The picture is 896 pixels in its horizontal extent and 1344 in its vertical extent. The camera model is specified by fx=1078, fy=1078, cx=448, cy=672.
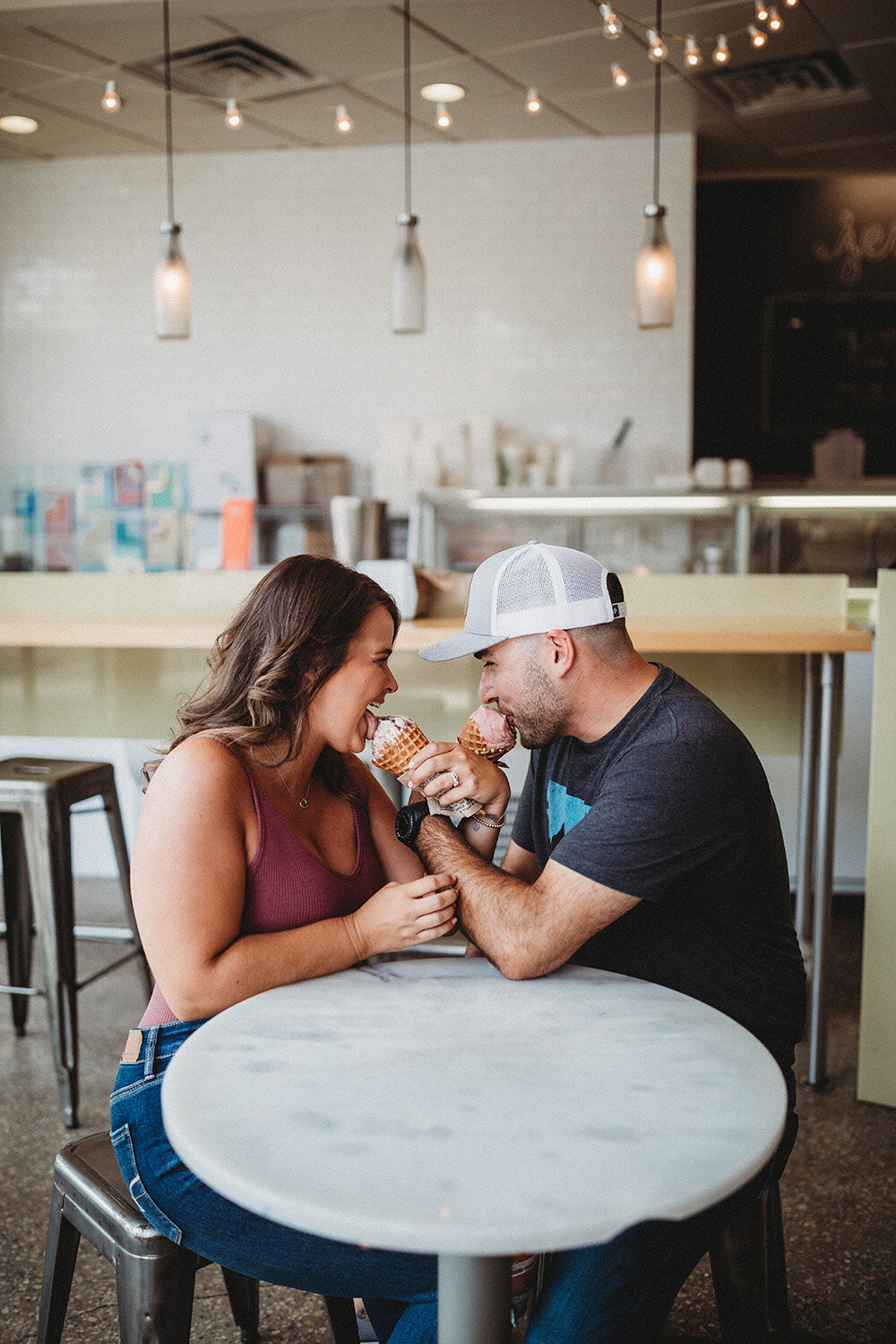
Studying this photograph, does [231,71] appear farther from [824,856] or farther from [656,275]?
[824,856]

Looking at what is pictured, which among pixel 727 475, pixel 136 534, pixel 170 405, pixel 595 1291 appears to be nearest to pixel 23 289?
pixel 170 405

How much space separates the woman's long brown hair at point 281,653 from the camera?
1544mm

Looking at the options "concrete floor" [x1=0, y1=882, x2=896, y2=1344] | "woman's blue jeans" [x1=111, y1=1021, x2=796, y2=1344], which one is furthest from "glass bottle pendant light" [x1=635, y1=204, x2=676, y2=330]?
"woman's blue jeans" [x1=111, y1=1021, x2=796, y2=1344]

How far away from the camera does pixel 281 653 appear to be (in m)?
1.54

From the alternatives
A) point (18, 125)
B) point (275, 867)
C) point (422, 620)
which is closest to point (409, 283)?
point (422, 620)

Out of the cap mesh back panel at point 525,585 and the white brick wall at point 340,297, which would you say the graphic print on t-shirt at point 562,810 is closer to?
the cap mesh back panel at point 525,585

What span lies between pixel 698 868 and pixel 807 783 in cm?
158

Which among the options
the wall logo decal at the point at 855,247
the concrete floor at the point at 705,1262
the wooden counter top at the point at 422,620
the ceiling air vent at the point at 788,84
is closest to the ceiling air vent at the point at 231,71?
the ceiling air vent at the point at 788,84

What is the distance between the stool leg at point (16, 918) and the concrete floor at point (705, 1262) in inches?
3.8

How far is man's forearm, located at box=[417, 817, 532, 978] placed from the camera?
1.42 metres

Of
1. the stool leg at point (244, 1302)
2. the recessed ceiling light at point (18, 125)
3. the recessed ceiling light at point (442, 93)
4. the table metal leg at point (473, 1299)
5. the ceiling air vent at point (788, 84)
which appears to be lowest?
the stool leg at point (244, 1302)

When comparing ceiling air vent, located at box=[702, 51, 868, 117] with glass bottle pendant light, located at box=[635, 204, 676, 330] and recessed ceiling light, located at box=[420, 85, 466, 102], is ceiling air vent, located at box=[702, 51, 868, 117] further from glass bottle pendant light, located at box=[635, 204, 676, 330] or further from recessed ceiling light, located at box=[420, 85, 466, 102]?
glass bottle pendant light, located at box=[635, 204, 676, 330]

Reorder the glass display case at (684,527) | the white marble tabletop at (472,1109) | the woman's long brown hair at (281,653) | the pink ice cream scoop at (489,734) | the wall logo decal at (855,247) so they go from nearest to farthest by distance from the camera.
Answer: the white marble tabletop at (472,1109) < the woman's long brown hair at (281,653) < the pink ice cream scoop at (489,734) < the glass display case at (684,527) < the wall logo decal at (855,247)

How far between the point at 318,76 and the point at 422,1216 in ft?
17.7
